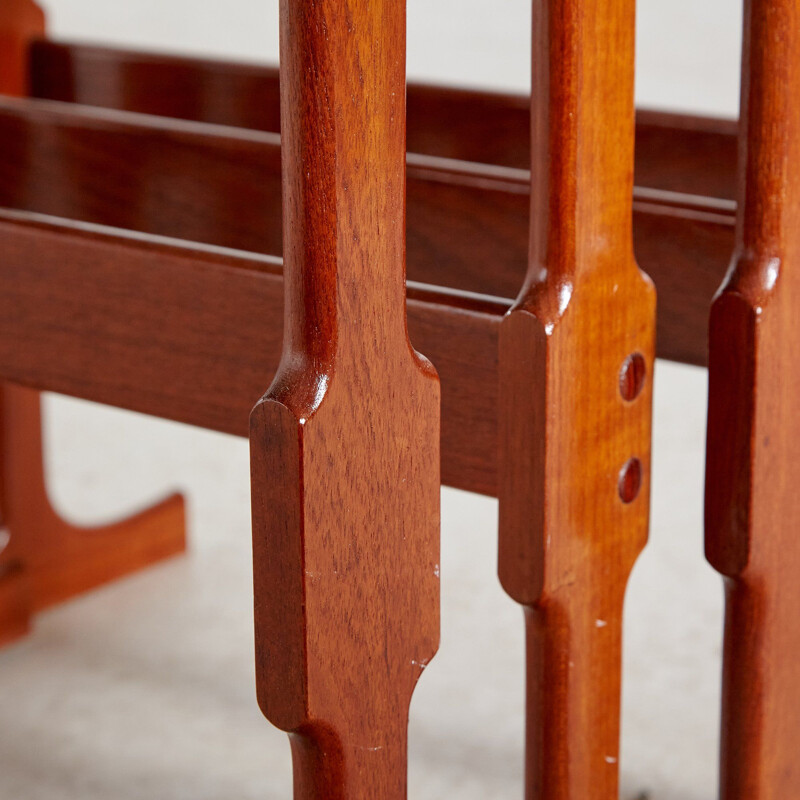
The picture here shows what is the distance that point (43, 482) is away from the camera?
1604mm

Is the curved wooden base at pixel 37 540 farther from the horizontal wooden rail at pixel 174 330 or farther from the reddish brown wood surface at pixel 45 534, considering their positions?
the horizontal wooden rail at pixel 174 330

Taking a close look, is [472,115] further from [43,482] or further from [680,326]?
[43,482]

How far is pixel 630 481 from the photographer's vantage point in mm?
798

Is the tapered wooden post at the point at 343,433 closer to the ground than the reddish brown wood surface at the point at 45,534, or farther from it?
farther from it

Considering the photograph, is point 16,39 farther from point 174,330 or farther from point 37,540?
point 174,330

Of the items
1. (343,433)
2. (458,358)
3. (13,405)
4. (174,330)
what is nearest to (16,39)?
(13,405)

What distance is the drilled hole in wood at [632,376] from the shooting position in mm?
772

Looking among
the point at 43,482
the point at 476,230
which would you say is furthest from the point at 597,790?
the point at 43,482

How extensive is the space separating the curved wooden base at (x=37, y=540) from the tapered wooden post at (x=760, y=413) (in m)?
0.90

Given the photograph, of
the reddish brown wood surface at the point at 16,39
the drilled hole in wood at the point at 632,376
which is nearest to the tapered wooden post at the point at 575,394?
the drilled hole in wood at the point at 632,376

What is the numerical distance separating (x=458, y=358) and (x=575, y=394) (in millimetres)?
80

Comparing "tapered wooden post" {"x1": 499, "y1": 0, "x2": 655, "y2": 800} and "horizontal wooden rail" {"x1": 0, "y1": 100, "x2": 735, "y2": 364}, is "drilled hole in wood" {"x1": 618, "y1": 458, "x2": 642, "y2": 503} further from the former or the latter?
"horizontal wooden rail" {"x1": 0, "y1": 100, "x2": 735, "y2": 364}

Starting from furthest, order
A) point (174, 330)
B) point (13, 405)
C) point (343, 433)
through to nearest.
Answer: point (13, 405)
point (174, 330)
point (343, 433)

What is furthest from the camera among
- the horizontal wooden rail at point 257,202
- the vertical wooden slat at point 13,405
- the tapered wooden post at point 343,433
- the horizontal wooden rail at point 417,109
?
the vertical wooden slat at point 13,405
